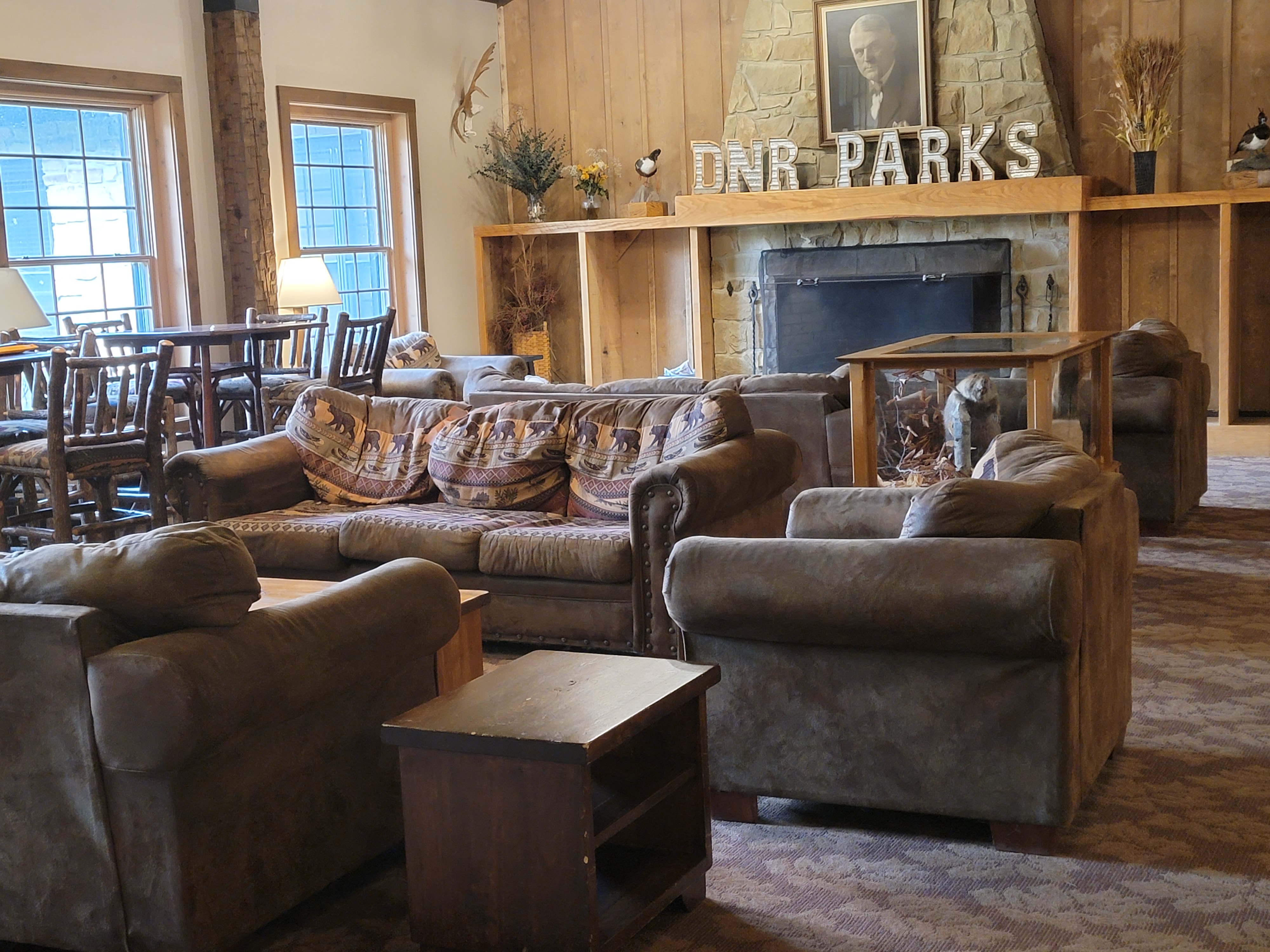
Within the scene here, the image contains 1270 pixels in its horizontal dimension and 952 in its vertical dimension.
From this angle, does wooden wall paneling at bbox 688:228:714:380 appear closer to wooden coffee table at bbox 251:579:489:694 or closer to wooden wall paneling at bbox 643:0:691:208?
wooden wall paneling at bbox 643:0:691:208

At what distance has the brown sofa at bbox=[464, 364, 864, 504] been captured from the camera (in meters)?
5.38

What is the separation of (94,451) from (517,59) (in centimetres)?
587

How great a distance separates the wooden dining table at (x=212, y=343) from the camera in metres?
5.91

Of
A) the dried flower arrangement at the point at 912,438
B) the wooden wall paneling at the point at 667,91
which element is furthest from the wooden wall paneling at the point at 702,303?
the dried flower arrangement at the point at 912,438

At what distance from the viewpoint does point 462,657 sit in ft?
9.75

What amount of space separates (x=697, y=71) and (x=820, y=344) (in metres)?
2.15

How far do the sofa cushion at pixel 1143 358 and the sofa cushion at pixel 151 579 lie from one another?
168 inches

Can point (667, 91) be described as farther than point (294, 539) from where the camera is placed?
Yes

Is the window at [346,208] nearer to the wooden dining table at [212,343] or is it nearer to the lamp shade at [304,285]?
the lamp shade at [304,285]

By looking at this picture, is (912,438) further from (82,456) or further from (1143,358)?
(82,456)

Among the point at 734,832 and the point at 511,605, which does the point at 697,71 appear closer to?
the point at 511,605

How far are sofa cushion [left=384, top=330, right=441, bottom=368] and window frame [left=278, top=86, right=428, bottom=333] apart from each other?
1322 millimetres

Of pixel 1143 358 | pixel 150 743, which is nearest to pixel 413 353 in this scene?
pixel 1143 358

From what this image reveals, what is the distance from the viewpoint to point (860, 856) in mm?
2672
